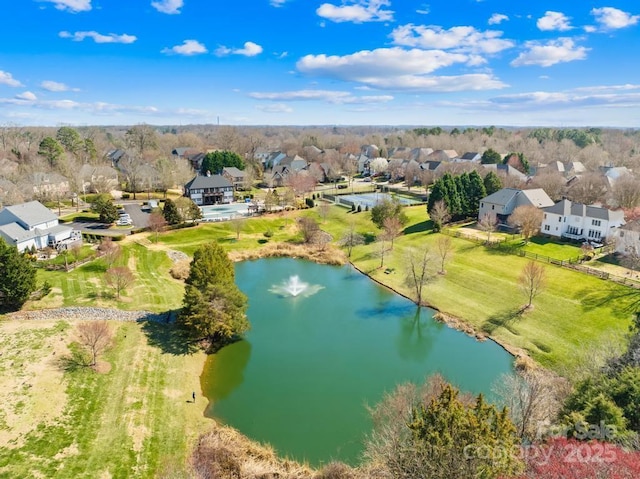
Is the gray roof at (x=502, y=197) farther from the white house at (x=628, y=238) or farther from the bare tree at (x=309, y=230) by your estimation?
the bare tree at (x=309, y=230)

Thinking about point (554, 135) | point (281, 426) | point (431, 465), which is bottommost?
point (281, 426)

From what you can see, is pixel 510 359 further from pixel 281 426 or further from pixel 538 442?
pixel 281 426

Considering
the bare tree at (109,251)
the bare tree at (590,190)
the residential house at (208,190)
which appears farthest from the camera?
the residential house at (208,190)

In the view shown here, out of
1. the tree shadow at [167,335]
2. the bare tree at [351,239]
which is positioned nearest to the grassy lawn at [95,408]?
the tree shadow at [167,335]

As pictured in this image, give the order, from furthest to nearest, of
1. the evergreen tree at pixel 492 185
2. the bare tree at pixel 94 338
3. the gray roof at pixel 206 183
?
the gray roof at pixel 206 183, the evergreen tree at pixel 492 185, the bare tree at pixel 94 338

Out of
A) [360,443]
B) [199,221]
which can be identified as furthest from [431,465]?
[199,221]

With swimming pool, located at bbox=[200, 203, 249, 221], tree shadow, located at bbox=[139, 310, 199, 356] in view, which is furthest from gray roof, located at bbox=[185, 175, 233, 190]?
tree shadow, located at bbox=[139, 310, 199, 356]
